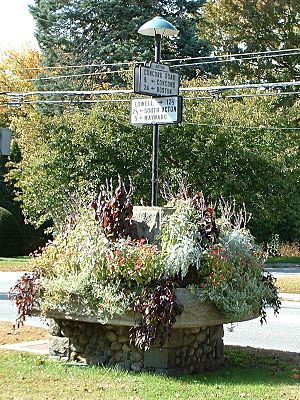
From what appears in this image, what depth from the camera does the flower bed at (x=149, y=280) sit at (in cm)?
824

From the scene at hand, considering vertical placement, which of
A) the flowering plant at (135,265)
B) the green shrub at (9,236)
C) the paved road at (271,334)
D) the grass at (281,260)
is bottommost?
the paved road at (271,334)

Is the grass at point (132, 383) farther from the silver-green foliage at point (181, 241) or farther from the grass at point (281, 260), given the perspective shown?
the grass at point (281, 260)

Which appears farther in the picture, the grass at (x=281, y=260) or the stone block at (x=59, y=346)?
the grass at (x=281, y=260)

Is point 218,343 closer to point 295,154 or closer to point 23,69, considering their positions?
point 295,154

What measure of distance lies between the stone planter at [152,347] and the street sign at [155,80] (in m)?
2.73

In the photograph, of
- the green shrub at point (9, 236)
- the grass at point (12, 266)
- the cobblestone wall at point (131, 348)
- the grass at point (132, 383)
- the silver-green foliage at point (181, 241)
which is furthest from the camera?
the green shrub at point (9, 236)

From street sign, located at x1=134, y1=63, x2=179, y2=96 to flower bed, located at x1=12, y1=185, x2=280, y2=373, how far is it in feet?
5.07

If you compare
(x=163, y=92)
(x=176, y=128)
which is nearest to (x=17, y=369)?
(x=163, y=92)

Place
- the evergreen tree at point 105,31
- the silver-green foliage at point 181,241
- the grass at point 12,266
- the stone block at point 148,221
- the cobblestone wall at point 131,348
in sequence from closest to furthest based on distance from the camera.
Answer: the silver-green foliage at point 181,241
the cobblestone wall at point 131,348
the stone block at point 148,221
the grass at point 12,266
the evergreen tree at point 105,31

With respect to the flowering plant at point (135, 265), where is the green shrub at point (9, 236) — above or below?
above

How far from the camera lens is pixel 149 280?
8.29 meters

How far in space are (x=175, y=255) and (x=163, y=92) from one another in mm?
2558

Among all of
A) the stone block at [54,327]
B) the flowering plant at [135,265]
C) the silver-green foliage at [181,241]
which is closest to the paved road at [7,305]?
the stone block at [54,327]

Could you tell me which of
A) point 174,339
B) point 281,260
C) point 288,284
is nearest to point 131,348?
point 174,339
